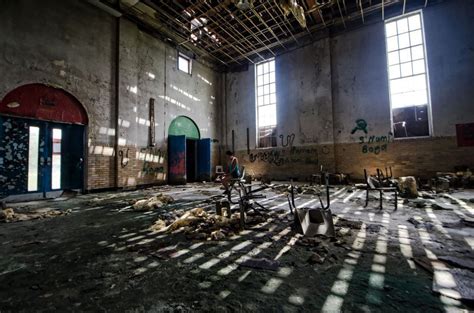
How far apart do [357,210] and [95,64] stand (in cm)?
969

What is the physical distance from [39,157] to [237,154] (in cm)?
918

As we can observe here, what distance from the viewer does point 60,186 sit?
7180mm

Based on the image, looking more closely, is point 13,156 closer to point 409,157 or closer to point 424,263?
point 424,263

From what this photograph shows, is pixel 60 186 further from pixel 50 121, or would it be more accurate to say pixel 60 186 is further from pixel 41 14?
pixel 41 14

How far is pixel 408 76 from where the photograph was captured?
29.3 feet

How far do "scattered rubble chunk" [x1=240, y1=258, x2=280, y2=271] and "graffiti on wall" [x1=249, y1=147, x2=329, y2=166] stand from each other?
923cm

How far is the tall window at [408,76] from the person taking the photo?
28.7 ft

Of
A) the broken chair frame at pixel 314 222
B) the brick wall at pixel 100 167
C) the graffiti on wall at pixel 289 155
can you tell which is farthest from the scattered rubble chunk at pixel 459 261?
the brick wall at pixel 100 167

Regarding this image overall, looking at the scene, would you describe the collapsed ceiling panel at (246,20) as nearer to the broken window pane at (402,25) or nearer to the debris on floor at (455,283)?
the broken window pane at (402,25)

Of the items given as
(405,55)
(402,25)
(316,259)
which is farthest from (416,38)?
(316,259)

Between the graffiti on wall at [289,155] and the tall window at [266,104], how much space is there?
57 centimetres

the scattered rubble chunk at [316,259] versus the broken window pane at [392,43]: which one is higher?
the broken window pane at [392,43]

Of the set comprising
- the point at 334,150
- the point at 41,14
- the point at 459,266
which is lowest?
the point at 459,266

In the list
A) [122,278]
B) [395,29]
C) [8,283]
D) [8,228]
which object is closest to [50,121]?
[8,228]
